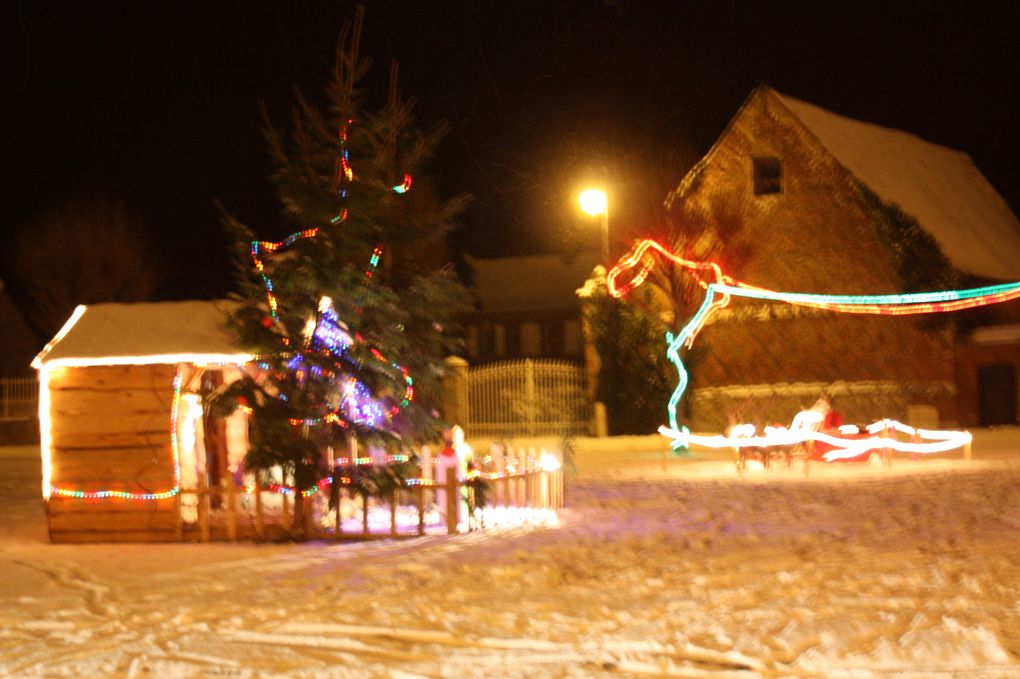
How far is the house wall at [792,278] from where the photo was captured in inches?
1109

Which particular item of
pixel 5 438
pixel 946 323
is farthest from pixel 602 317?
pixel 5 438

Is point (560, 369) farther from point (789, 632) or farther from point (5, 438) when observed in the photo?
point (789, 632)

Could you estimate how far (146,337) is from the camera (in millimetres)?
12617

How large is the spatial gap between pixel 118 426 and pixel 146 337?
0.97 metres

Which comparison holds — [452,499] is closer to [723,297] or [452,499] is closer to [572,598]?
[572,598]

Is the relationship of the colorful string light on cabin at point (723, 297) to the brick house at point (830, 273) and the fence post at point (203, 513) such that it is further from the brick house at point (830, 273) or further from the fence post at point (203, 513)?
the fence post at point (203, 513)

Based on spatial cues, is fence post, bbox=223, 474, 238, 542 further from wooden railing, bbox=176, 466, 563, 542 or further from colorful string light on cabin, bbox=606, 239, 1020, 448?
colorful string light on cabin, bbox=606, 239, 1020, 448

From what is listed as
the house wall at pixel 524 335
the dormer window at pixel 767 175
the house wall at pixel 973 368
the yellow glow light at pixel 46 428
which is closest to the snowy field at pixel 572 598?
the yellow glow light at pixel 46 428

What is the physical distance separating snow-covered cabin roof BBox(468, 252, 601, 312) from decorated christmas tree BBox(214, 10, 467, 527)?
30673mm

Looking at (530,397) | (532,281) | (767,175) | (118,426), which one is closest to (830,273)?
(767,175)

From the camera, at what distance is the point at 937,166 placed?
35125 millimetres

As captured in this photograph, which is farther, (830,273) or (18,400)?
(18,400)

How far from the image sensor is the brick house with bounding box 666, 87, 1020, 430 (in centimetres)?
2755

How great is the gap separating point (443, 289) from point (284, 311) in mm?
1690
